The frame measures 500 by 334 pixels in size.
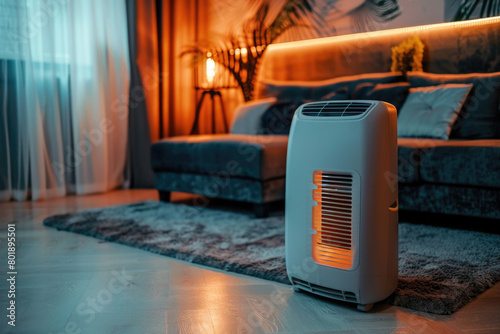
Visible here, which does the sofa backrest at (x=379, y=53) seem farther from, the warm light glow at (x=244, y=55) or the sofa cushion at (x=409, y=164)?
the sofa cushion at (x=409, y=164)

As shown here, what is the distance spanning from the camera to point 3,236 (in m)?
2.27

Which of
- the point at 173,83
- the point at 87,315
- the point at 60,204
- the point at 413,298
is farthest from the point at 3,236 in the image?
the point at 173,83

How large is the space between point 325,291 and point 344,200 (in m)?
0.28

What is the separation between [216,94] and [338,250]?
116 inches

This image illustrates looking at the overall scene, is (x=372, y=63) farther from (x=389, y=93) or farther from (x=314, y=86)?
(x=389, y=93)

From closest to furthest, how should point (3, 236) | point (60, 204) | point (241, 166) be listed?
point (3, 236) < point (241, 166) < point (60, 204)

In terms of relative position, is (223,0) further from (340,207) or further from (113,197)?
(340,207)

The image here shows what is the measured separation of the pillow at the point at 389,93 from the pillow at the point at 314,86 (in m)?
0.11

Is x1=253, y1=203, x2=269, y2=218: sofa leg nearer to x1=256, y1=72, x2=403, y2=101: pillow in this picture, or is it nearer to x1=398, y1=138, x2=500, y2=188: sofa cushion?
x1=398, y1=138, x2=500, y2=188: sofa cushion

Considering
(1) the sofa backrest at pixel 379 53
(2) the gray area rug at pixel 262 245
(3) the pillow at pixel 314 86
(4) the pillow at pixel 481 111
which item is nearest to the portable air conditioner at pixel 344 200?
(2) the gray area rug at pixel 262 245

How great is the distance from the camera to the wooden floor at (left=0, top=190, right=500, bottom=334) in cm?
126

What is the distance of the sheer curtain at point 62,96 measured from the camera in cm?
319

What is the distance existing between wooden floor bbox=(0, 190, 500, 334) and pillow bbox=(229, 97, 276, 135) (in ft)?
4.87

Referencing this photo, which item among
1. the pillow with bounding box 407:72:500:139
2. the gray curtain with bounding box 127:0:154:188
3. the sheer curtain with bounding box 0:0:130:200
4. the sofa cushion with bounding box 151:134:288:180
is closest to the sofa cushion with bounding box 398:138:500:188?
the pillow with bounding box 407:72:500:139
